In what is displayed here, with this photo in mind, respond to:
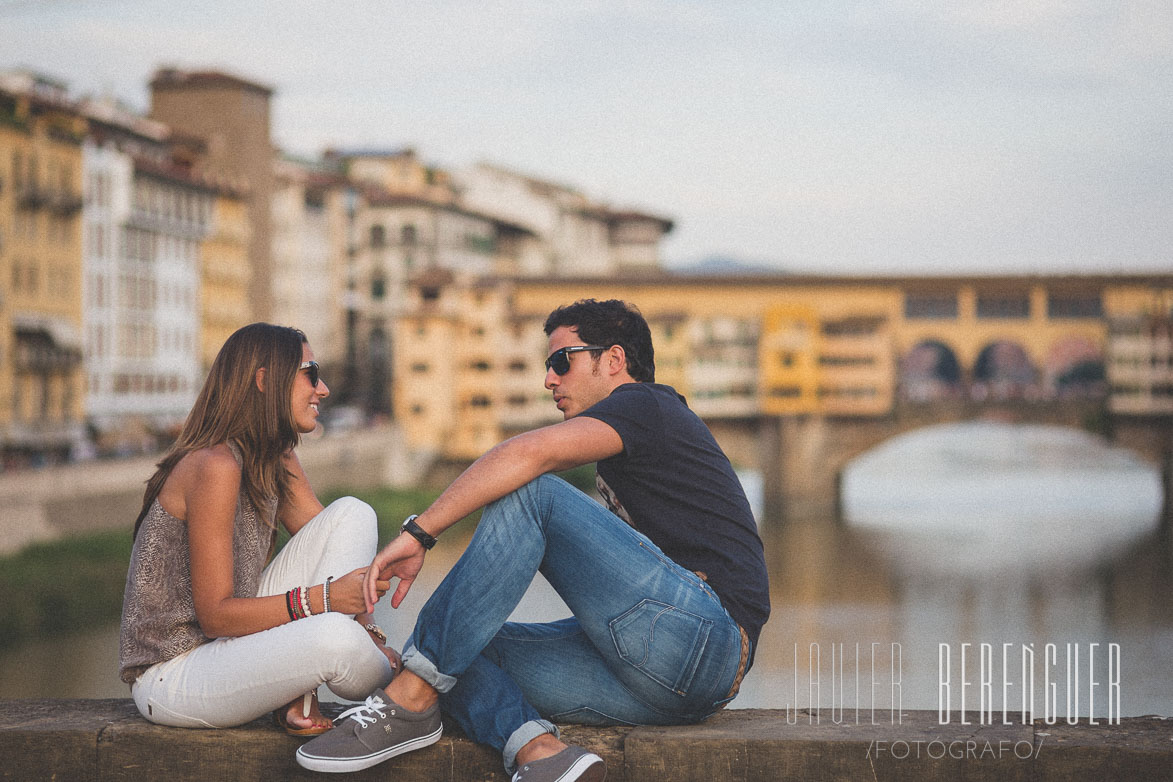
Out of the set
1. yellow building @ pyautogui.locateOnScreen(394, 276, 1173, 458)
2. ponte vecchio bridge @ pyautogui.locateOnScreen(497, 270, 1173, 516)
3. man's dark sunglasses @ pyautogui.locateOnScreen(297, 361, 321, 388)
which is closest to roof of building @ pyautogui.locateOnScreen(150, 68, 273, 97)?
yellow building @ pyautogui.locateOnScreen(394, 276, 1173, 458)

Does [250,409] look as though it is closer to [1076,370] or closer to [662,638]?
[662,638]

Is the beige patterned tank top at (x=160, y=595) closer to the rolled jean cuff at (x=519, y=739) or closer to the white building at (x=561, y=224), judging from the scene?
the rolled jean cuff at (x=519, y=739)

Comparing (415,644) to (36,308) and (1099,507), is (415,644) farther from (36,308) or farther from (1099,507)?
(1099,507)

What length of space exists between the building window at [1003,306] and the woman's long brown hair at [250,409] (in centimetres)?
3611

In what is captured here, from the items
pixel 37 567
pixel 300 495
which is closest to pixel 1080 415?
pixel 37 567

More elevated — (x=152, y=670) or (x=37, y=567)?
(x=152, y=670)

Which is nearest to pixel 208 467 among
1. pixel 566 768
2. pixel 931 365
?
pixel 566 768

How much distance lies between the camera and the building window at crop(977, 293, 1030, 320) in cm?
3725

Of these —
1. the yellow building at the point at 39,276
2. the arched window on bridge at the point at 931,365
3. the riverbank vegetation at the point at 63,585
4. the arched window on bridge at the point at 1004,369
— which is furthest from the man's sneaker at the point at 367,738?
the arched window on bridge at the point at 931,365

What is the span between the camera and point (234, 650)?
2.41 metres

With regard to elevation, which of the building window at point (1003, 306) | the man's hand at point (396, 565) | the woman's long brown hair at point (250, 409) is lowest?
the man's hand at point (396, 565)

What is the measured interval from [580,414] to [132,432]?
95.7 feet

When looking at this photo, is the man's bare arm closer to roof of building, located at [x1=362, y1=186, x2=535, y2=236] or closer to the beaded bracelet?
the beaded bracelet

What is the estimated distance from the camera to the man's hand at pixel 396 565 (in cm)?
233
